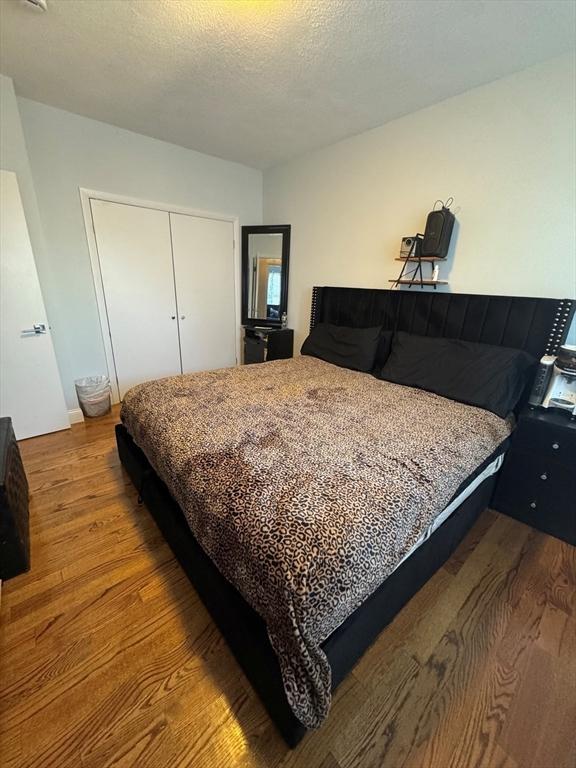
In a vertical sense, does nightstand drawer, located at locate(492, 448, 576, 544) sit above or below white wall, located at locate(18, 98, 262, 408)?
below

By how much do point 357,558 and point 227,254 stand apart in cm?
376

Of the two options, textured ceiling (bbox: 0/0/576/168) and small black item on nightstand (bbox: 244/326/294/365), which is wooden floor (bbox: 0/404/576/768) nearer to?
small black item on nightstand (bbox: 244/326/294/365)

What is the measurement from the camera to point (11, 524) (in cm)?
137

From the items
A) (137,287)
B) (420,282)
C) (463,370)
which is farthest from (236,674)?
(137,287)

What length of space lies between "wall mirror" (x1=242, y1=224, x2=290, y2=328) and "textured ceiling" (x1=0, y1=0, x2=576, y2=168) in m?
1.19

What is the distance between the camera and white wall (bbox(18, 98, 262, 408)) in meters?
2.55

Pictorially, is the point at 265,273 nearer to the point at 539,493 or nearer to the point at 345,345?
the point at 345,345

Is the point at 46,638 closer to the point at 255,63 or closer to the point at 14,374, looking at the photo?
the point at 14,374

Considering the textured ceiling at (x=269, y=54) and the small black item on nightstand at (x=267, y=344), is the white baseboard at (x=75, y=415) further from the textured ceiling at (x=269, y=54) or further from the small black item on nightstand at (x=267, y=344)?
the textured ceiling at (x=269, y=54)

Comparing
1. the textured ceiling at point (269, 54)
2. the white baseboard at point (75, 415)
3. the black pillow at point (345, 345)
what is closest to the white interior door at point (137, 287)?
the white baseboard at point (75, 415)

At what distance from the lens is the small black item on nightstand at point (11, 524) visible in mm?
1353

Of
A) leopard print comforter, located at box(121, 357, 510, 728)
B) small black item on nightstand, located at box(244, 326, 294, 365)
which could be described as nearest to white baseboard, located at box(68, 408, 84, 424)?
leopard print comforter, located at box(121, 357, 510, 728)

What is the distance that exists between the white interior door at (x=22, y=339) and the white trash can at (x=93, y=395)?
9.7 inches

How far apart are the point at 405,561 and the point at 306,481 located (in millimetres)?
536
